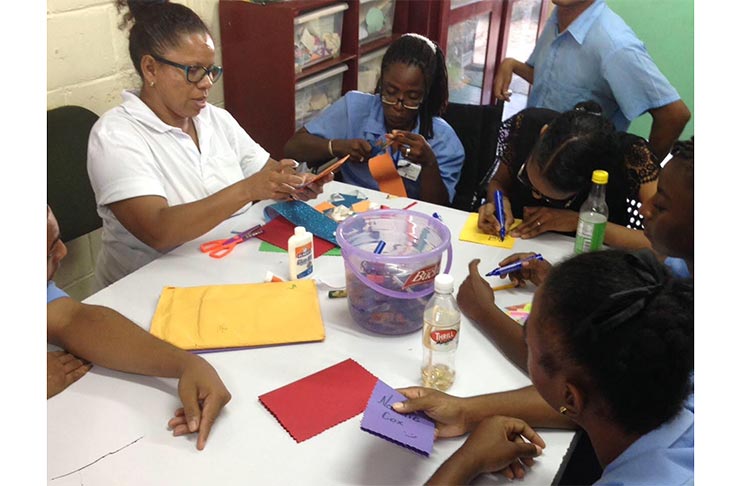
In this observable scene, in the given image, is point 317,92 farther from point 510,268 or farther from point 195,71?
point 510,268

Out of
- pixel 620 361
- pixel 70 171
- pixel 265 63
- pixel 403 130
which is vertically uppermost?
pixel 620 361

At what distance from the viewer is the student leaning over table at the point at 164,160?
1.62 metres

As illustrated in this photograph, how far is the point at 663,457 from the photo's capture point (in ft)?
2.77

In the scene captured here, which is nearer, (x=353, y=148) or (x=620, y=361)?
(x=620, y=361)

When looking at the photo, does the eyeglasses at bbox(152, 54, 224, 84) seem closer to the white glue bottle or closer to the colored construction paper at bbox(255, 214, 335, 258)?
the colored construction paper at bbox(255, 214, 335, 258)

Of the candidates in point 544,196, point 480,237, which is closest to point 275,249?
point 480,237

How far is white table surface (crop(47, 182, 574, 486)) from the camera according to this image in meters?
1.01

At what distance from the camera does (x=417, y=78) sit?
2203 mm

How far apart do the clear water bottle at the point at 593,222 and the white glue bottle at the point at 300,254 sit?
0.69m

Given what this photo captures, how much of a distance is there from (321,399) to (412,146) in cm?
123

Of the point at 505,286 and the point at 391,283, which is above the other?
the point at 391,283

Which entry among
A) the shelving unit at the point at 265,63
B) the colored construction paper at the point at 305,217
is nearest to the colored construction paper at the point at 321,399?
the colored construction paper at the point at 305,217

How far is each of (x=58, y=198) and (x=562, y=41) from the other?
1972 millimetres

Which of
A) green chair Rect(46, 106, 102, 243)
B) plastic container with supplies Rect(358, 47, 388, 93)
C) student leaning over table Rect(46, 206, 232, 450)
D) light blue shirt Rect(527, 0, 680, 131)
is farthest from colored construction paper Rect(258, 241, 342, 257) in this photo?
plastic container with supplies Rect(358, 47, 388, 93)
